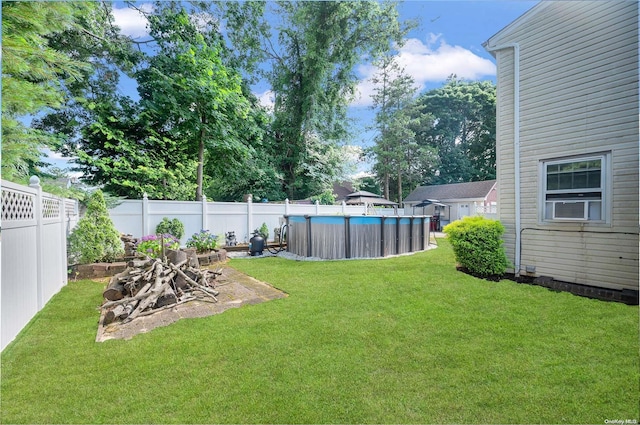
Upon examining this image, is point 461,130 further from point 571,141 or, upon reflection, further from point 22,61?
point 22,61

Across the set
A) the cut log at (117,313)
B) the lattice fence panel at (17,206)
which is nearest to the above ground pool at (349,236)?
the cut log at (117,313)

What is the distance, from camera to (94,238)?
5.89 metres

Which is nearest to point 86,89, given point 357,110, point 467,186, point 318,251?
point 318,251

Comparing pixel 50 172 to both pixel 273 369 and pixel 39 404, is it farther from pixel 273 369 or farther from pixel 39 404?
pixel 273 369

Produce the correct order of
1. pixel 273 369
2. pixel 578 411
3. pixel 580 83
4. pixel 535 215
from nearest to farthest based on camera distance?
pixel 578 411 < pixel 273 369 < pixel 580 83 < pixel 535 215

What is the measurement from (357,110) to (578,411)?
713 inches

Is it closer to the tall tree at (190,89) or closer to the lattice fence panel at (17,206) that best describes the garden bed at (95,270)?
the lattice fence panel at (17,206)

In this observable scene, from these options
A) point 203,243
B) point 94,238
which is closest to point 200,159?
point 203,243

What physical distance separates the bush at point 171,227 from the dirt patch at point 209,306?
13.8ft

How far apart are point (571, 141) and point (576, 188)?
817 millimetres

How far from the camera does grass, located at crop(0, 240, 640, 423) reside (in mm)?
1871

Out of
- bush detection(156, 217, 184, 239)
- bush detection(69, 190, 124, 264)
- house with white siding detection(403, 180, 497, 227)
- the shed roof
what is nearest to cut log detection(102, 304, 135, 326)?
bush detection(69, 190, 124, 264)

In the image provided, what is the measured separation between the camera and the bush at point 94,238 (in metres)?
5.78

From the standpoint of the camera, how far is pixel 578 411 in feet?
6.12
